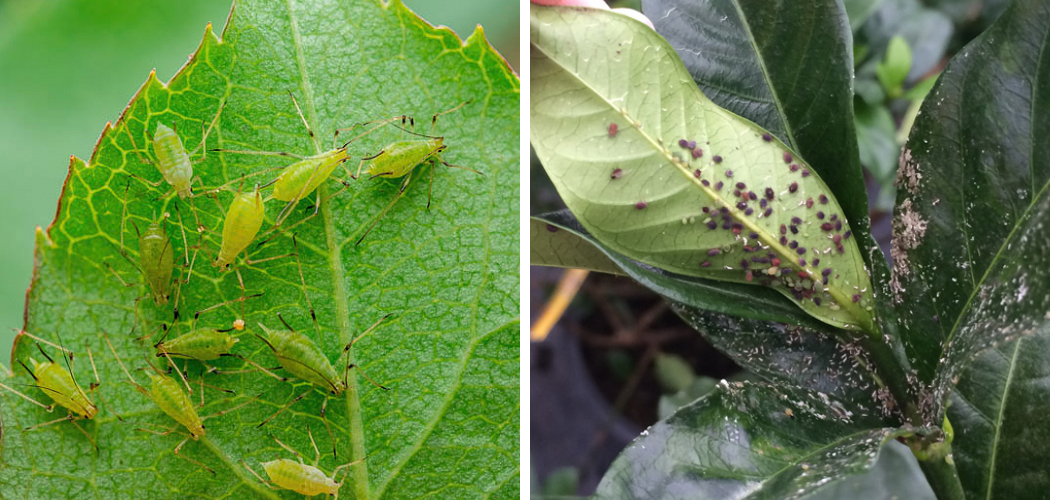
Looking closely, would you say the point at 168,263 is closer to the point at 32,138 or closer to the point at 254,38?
the point at 254,38

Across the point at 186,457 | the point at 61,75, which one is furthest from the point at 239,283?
the point at 61,75

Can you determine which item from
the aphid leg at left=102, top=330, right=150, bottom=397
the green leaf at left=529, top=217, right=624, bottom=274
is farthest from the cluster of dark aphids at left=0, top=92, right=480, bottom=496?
the green leaf at left=529, top=217, right=624, bottom=274

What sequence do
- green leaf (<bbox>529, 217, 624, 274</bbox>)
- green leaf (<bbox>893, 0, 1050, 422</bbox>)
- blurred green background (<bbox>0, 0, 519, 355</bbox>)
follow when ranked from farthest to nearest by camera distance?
blurred green background (<bbox>0, 0, 519, 355</bbox>), green leaf (<bbox>529, 217, 624, 274</bbox>), green leaf (<bbox>893, 0, 1050, 422</bbox>)

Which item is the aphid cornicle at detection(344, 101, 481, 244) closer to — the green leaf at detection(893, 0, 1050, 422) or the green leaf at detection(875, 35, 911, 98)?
the green leaf at detection(893, 0, 1050, 422)

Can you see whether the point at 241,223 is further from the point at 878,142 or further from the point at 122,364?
the point at 878,142

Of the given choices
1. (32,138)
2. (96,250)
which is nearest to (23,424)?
(96,250)

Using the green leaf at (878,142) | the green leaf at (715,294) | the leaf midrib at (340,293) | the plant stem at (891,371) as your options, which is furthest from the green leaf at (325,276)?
the green leaf at (878,142)
